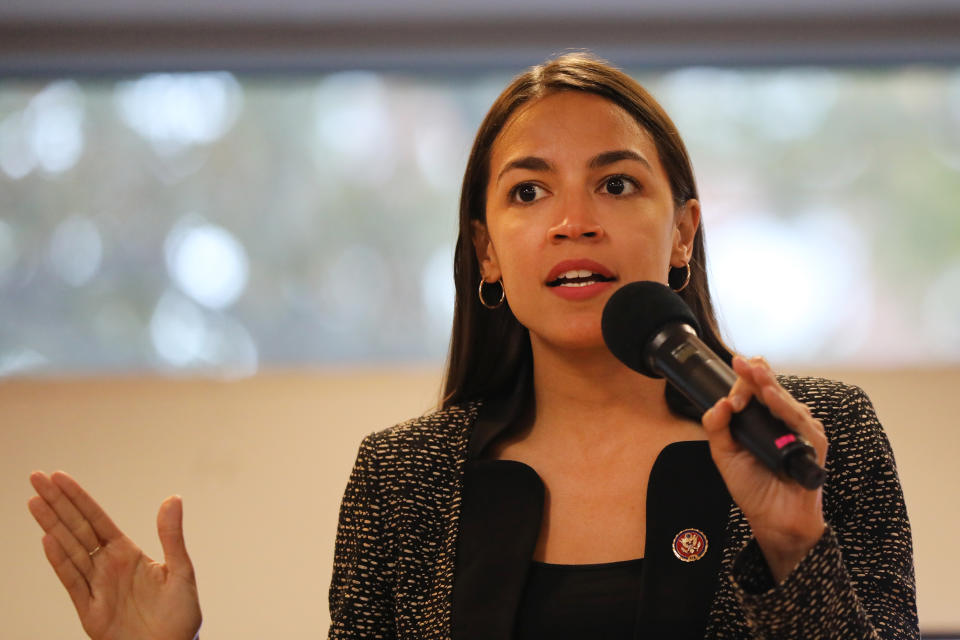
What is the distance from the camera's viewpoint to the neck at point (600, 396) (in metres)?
1.69

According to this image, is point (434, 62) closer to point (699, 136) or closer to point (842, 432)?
point (699, 136)

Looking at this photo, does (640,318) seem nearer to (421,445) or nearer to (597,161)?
(597,161)

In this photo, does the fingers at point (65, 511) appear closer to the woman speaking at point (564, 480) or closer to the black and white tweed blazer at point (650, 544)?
the woman speaking at point (564, 480)

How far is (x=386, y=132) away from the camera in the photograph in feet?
10.6

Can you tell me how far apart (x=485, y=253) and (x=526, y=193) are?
215 millimetres

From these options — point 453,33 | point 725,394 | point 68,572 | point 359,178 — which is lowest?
point 68,572

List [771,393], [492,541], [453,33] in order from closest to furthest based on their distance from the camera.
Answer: [771,393], [492,541], [453,33]

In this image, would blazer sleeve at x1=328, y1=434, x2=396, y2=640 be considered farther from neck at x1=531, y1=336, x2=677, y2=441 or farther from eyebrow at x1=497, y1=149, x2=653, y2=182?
eyebrow at x1=497, y1=149, x2=653, y2=182

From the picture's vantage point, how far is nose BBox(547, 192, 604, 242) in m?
1.55

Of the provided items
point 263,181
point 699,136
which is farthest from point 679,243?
point 263,181

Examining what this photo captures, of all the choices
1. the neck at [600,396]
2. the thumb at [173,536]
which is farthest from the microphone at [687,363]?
the thumb at [173,536]

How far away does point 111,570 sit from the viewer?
1.52 meters

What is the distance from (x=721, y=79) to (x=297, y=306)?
149 cm

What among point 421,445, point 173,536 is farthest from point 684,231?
point 173,536
